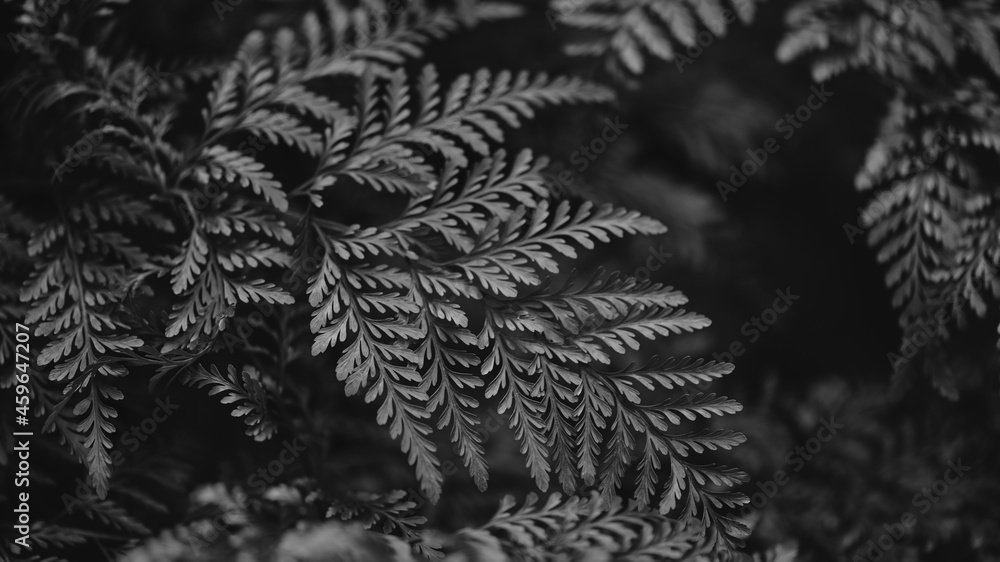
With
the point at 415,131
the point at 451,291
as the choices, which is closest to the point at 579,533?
the point at 451,291

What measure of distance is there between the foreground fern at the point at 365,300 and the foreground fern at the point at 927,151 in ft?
1.65

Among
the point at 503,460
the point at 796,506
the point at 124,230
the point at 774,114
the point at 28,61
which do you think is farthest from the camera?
the point at 774,114

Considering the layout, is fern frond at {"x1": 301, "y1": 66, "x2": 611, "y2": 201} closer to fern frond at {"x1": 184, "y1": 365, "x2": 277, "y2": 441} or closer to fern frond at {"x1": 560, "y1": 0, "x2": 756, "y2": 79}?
fern frond at {"x1": 560, "y1": 0, "x2": 756, "y2": 79}

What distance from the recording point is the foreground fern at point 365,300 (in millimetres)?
1067

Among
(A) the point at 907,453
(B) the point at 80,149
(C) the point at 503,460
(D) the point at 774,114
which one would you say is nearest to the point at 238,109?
(B) the point at 80,149

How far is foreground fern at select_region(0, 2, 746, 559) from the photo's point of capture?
107 centimetres

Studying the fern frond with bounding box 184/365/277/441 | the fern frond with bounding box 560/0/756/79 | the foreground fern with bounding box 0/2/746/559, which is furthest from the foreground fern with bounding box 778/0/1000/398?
the fern frond with bounding box 184/365/277/441

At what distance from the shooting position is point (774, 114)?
1930 millimetres

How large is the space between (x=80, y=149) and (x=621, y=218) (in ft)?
3.10

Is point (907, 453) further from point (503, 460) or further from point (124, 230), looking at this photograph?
point (124, 230)

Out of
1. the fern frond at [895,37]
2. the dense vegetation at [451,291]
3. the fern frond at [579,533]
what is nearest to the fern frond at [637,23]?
the dense vegetation at [451,291]

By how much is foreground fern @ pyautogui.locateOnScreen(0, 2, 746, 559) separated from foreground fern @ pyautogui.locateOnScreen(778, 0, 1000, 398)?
503 millimetres

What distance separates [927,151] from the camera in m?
1.37

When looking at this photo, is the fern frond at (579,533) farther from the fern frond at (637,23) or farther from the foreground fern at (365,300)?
the fern frond at (637,23)
